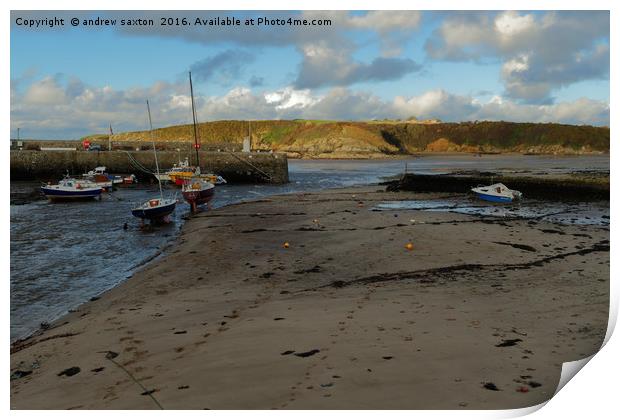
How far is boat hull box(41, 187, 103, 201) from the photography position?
122 ft

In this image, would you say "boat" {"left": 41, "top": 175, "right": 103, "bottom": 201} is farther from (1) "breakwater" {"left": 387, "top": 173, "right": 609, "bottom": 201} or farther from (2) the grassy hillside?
(2) the grassy hillside

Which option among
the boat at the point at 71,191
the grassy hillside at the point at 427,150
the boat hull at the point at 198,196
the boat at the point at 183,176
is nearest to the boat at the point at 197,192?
the boat hull at the point at 198,196

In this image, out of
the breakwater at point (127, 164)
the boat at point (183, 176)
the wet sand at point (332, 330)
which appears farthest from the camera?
the breakwater at point (127, 164)

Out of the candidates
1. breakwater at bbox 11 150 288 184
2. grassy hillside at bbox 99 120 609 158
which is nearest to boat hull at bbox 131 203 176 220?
breakwater at bbox 11 150 288 184

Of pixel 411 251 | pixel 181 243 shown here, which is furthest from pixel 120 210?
pixel 411 251

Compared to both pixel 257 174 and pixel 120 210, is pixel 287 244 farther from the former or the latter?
pixel 257 174

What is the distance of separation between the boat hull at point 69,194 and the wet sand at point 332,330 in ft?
81.6

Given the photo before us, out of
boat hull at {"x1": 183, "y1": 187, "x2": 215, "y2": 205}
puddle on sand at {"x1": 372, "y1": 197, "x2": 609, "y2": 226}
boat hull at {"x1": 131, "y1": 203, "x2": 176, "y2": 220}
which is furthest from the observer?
boat hull at {"x1": 183, "y1": 187, "x2": 215, "y2": 205}

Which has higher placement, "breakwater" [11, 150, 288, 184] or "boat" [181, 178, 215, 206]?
"breakwater" [11, 150, 288, 184]

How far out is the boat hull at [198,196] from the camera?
31.6 metres

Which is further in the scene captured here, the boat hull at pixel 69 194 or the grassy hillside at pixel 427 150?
the grassy hillside at pixel 427 150

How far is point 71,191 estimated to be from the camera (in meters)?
38.0

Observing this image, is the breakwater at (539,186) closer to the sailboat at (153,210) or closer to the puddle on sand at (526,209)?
the puddle on sand at (526,209)

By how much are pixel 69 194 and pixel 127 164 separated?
985 inches
